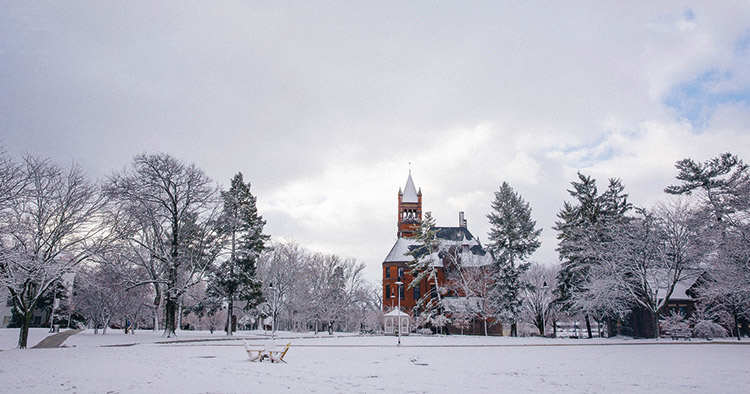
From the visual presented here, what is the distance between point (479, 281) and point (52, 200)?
130 feet

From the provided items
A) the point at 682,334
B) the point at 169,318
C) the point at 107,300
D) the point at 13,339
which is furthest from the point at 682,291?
the point at 13,339

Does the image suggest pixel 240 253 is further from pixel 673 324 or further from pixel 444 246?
pixel 673 324

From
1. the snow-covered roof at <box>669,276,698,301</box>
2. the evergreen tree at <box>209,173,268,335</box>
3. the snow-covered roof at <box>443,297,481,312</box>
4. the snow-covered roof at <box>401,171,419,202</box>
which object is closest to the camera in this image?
the evergreen tree at <box>209,173,268,335</box>

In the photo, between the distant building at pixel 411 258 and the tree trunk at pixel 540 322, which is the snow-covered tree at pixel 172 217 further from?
the tree trunk at pixel 540 322

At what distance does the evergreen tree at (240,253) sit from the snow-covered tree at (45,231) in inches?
474

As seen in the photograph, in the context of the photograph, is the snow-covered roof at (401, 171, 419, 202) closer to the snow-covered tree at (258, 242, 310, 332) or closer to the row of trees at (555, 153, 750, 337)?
the snow-covered tree at (258, 242, 310, 332)

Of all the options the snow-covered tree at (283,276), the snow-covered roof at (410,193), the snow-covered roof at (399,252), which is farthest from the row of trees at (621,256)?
the snow-covered roof at (410,193)

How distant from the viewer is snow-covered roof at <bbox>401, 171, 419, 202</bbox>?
7762cm

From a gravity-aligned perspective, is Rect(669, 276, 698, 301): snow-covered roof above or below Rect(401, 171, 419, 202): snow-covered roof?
below

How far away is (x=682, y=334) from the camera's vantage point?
108ft

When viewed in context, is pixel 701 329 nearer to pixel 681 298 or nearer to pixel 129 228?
pixel 681 298

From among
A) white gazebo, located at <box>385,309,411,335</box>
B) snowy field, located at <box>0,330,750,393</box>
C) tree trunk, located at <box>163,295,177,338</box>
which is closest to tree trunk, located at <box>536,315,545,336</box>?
white gazebo, located at <box>385,309,411,335</box>

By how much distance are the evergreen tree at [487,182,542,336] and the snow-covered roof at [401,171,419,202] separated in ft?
92.8

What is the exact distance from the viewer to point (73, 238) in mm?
24875
